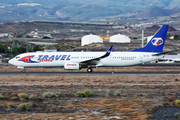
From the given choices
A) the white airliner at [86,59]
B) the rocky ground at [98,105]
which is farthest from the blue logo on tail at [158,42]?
the rocky ground at [98,105]

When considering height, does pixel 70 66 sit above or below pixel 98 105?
above

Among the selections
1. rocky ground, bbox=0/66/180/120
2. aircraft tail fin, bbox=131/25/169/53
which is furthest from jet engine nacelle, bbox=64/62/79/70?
rocky ground, bbox=0/66/180/120

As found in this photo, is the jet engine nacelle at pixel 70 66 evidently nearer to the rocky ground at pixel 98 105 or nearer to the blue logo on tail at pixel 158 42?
the blue logo on tail at pixel 158 42

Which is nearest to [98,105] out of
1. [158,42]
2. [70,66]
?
[70,66]

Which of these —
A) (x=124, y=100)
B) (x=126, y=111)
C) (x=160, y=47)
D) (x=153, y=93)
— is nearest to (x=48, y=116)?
(x=126, y=111)

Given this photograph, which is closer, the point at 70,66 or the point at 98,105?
the point at 98,105

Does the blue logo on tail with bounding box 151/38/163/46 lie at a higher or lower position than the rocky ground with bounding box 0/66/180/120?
higher

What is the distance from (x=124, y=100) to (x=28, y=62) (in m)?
27.3

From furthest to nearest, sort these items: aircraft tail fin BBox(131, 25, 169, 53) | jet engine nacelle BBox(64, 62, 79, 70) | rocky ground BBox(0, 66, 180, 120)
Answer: aircraft tail fin BBox(131, 25, 169, 53) < jet engine nacelle BBox(64, 62, 79, 70) < rocky ground BBox(0, 66, 180, 120)

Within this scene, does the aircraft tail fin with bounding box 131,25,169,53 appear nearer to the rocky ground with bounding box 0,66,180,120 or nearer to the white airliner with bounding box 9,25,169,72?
the white airliner with bounding box 9,25,169,72

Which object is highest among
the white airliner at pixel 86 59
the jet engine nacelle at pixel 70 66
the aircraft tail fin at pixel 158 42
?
the aircraft tail fin at pixel 158 42

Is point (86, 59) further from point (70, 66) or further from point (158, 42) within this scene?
point (158, 42)

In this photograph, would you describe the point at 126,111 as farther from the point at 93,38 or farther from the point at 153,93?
the point at 93,38

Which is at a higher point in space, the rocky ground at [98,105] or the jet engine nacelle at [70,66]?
the jet engine nacelle at [70,66]
